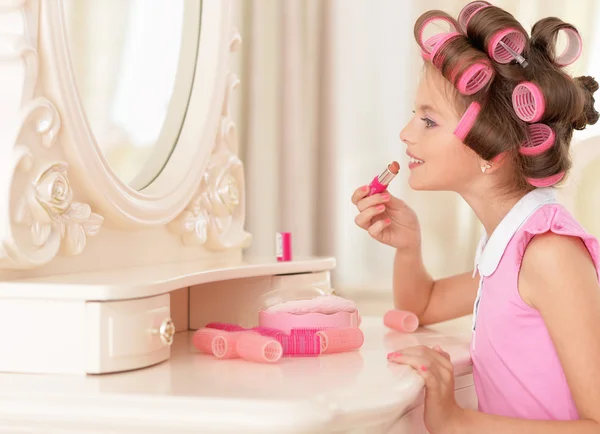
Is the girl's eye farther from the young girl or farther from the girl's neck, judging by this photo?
the girl's neck

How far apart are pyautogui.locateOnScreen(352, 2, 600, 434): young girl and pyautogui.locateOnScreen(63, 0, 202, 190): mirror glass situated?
41cm

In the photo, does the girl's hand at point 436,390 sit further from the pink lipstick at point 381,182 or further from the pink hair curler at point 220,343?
the pink lipstick at point 381,182

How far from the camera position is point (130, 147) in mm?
1270

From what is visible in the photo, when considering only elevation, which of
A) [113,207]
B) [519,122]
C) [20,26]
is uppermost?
[20,26]

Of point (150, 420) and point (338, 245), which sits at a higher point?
point (338, 245)

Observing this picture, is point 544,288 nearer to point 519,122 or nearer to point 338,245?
point 519,122

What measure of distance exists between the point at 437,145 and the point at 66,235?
1.73 ft

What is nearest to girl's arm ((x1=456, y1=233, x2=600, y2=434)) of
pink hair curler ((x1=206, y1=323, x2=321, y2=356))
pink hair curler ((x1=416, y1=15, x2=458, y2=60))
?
pink hair curler ((x1=206, y1=323, x2=321, y2=356))

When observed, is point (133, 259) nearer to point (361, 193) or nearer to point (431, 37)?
point (361, 193)

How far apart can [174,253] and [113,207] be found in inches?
10.0

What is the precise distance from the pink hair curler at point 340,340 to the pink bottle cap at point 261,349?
0.27 feet

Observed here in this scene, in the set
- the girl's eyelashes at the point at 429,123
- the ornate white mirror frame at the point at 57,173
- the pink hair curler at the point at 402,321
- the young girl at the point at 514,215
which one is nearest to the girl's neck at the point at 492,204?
the young girl at the point at 514,215

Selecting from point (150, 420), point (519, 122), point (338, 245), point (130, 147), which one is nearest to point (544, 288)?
point (519, 122)

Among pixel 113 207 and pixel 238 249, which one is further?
pixel 238 249
